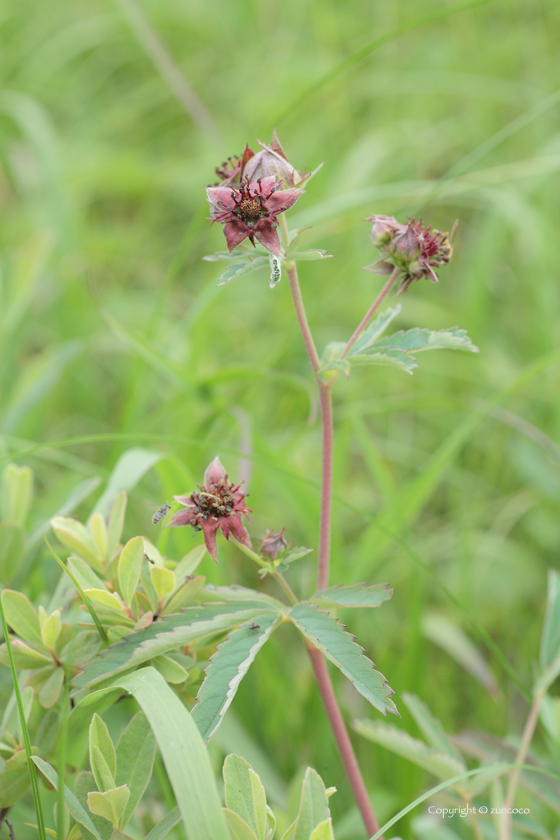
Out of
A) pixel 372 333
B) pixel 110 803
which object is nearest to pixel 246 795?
pixel 110 803

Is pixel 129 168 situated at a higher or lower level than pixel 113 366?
higher

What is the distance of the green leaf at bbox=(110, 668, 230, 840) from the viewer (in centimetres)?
69

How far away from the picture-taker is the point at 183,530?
1514mm

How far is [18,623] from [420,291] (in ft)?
8.47

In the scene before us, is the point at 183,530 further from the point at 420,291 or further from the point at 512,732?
the point at 420,291

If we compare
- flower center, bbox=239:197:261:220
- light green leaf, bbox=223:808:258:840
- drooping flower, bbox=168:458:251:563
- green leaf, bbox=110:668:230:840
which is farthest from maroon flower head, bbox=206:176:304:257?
light green leaf, bbox=223:808:258:840

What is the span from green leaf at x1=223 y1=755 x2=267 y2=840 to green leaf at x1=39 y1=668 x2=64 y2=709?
282 mm

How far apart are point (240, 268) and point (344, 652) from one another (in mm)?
504

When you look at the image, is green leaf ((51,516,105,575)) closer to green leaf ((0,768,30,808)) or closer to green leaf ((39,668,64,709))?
green leaf ((39,668,64,709))

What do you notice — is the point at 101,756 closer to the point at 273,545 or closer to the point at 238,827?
the point at 238,827

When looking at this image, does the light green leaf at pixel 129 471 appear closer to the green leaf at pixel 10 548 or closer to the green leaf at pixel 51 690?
the green leaf at pixel 10 548

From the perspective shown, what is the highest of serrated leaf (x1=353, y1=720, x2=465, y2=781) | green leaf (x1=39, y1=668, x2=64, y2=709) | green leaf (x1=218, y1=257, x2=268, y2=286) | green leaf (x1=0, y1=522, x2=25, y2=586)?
green leaf (x1=218, y1=257, x2=268, y2=286)

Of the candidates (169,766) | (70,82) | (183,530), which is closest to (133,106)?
(70,82)

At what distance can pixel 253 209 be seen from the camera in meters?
0.84
